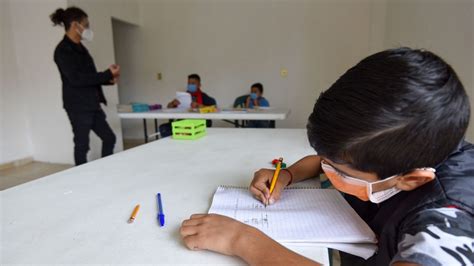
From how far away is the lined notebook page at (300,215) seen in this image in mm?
488

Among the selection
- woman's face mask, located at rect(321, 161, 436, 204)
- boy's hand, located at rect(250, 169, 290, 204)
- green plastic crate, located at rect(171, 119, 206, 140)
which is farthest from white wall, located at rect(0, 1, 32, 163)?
woman's face mask, located at rect(321, 161, 436, 204)

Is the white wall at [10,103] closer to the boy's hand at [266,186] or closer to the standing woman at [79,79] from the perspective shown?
the standing woman at [79,79]

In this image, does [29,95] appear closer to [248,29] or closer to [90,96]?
[90,96]

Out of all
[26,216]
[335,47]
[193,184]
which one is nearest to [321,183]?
[193,184]

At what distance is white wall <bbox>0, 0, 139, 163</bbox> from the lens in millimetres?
3197

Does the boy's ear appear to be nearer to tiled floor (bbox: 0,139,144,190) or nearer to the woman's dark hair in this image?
the woman's dark hair

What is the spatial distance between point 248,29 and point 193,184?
4118 millimetres

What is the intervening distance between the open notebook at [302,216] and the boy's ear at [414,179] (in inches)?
4.0

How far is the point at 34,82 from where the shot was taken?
3336 millimetres

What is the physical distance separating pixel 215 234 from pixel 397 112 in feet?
1.05

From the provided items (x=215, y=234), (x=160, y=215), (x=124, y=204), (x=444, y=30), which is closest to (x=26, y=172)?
(x=124, y=204)

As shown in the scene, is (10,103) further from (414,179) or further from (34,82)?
(414,179)

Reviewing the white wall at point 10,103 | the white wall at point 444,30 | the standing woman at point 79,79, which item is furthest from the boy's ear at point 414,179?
the white wall at point 10,103

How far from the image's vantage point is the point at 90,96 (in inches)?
88.7
